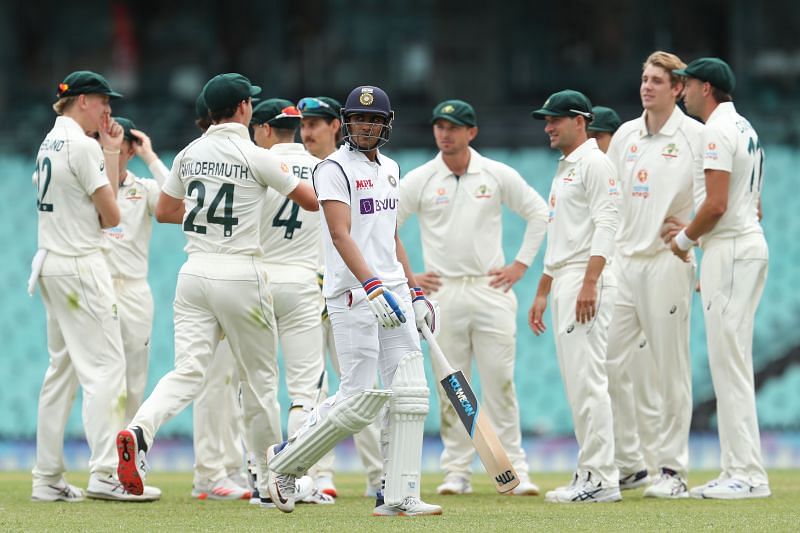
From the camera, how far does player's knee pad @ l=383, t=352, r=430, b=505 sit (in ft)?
20.0

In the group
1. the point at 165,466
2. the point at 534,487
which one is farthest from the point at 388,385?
the point at 165,466

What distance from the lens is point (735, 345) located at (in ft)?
23.8

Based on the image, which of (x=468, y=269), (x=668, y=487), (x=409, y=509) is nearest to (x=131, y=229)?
(x=468, y=269)

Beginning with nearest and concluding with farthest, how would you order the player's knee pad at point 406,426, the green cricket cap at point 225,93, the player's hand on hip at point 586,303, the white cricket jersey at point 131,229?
the player's knee pad at point 406,426 → the green cricket cap at point 225,93 → the player's hand on hip at point 586,303 → the white cricket jersey at point 131,229

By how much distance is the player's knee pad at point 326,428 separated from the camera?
20.0 ft

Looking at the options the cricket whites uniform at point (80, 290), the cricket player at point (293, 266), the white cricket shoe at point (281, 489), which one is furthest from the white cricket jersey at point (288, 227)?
the white cricket shoe at point (281, 489)

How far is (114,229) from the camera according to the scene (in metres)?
8.25

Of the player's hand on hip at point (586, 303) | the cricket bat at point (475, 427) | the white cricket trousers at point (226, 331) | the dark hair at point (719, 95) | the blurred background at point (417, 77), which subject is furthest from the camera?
the blurred background at point (417, 77)

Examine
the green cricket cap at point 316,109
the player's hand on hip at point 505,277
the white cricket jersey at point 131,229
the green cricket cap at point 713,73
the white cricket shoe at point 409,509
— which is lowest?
the white cricket shoe at point 409,509

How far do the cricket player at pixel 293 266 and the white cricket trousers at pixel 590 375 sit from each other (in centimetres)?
136

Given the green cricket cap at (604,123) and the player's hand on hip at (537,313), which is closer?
the player's hand on hip at (537,313)

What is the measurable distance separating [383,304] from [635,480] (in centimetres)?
283

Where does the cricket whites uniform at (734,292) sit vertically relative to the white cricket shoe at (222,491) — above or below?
above

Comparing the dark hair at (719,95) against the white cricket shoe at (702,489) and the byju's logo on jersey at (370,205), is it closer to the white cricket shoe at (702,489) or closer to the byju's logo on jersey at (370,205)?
the white cricket shoe at (702,489)
